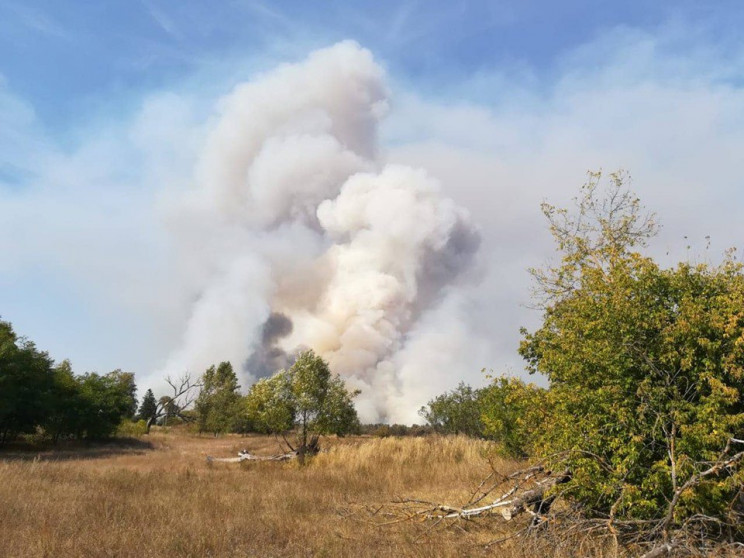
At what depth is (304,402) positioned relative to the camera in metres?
23.1

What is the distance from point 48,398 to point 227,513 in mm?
28663

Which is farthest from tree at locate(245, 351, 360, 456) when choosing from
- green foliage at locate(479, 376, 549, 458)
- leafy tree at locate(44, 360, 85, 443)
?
leafy tree at locate(44, 360, 85, 443)

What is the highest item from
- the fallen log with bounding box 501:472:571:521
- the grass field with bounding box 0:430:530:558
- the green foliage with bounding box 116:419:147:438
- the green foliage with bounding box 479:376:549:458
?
the green foliage with bounding box 479:376:549:458

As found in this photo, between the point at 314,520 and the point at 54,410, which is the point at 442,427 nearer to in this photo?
the point at 54,410

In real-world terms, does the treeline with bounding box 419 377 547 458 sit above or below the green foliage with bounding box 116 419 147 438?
above

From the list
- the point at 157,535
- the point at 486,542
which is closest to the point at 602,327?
the point at 486,542

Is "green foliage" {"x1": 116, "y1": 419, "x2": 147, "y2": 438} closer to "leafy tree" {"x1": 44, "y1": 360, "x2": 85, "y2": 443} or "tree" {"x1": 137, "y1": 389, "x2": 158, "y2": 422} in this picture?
"leafy tree" {"x1": 44, "y1": 360, "x2": 85, "y2": 443}

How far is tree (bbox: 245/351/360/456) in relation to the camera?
23312 millimetres

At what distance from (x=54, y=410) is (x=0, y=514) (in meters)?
28.2

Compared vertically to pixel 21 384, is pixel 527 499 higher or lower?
lower

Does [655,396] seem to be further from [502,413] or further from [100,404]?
[100,404]

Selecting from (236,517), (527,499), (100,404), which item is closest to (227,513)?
(236,517)

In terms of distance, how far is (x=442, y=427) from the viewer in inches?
1943

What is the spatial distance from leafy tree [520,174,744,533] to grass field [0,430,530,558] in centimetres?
211
